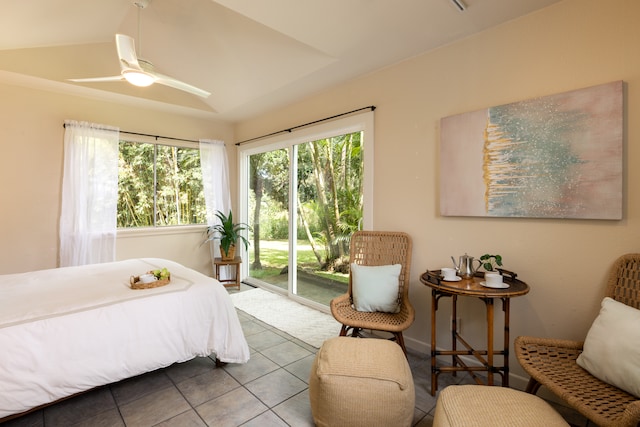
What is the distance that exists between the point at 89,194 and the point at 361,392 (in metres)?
3.60

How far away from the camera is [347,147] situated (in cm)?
320

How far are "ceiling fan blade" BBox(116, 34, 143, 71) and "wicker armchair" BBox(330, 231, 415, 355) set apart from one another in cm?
218

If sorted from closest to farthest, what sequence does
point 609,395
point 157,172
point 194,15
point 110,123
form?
point 609,395 → point 194,15 → point 110,123 → point 157,172

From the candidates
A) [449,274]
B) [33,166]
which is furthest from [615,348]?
[33,166]

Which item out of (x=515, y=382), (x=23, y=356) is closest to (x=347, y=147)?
(x=515, y=382)

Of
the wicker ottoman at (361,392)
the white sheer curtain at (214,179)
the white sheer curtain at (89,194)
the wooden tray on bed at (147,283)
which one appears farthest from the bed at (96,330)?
the white sheer curtain at (214,179)

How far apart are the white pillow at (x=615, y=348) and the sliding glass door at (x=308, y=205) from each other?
1757mm

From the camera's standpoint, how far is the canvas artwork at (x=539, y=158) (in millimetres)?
1637

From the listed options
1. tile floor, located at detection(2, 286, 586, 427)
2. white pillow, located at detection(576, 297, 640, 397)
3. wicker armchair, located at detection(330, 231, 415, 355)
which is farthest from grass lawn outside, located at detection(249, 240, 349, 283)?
white pillow, located at detection(576, 297, 640, 397)

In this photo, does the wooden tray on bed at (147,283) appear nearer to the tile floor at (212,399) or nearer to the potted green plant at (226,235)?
the tile floor at (212,399)

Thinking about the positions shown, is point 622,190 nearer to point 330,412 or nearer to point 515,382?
point 515,382

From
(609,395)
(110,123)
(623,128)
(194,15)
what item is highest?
(194,15)

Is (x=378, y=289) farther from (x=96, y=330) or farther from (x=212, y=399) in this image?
(x=96, y=330)

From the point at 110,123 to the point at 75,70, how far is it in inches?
25.5
